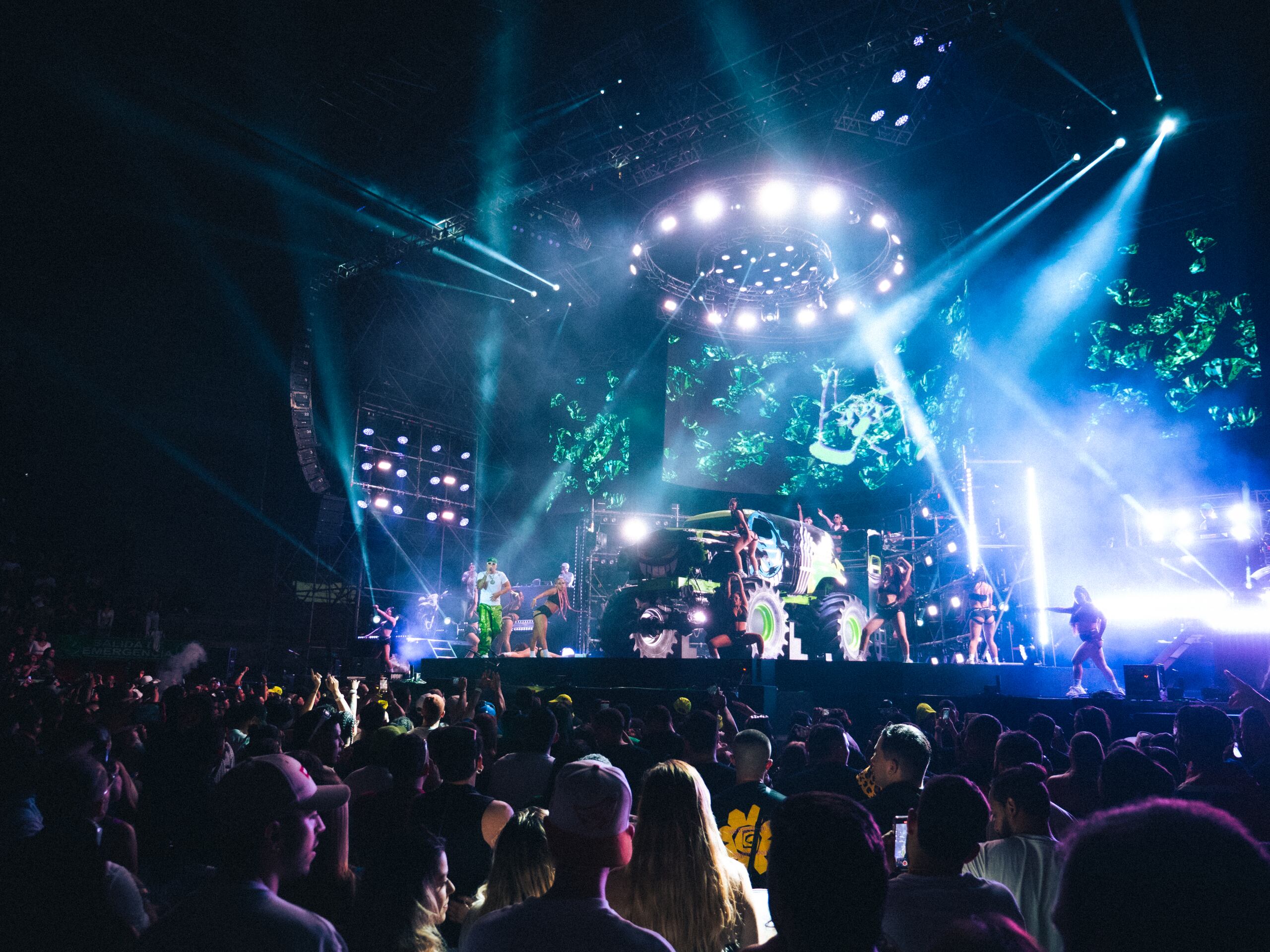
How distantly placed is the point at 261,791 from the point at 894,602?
1674cm

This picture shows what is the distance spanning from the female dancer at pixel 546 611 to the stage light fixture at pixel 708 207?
9288 mm

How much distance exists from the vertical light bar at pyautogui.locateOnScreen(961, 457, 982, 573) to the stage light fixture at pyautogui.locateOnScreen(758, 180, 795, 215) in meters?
7.72

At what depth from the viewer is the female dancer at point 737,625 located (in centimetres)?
1345

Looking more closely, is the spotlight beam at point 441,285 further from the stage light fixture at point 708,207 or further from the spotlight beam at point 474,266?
the stage light fixture at point 708,207

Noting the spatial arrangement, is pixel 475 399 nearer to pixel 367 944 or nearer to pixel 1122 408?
pixel 1122 408

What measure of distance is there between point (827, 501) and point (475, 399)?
11.1 meters

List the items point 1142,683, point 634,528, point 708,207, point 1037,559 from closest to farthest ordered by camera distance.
Answer: point 1142,683 < point 1037,559 < point 708,207 < point 634,528

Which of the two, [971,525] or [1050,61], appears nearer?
[1050,61]

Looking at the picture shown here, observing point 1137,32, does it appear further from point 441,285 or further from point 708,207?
point 441,285

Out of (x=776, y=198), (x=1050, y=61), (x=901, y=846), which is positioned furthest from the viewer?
(x=776, y=198)

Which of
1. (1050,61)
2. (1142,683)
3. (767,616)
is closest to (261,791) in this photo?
(1142,683)

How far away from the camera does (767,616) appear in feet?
50.5

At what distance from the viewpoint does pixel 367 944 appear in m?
2.01

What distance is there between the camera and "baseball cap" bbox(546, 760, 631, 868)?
180 centimetres
